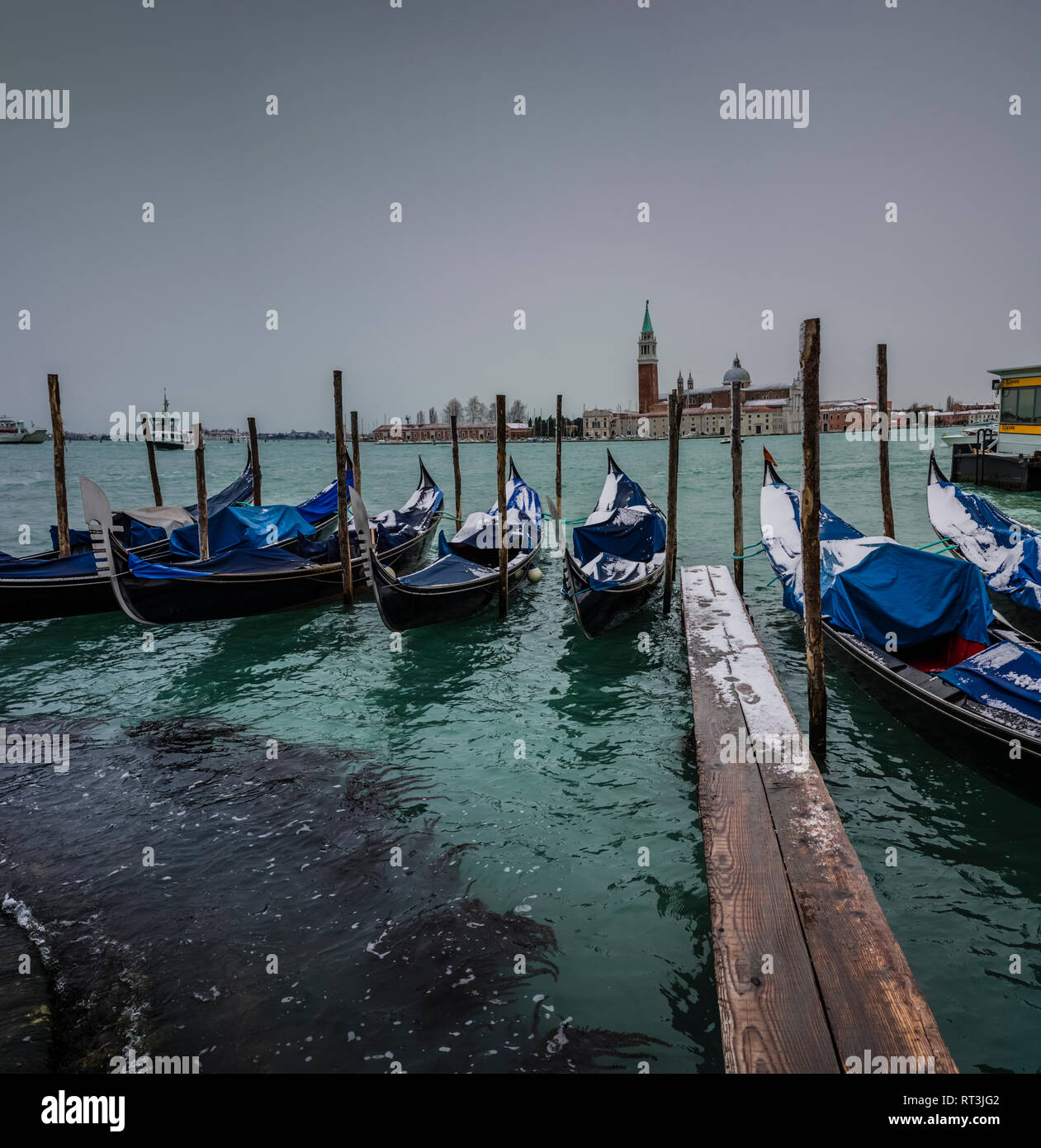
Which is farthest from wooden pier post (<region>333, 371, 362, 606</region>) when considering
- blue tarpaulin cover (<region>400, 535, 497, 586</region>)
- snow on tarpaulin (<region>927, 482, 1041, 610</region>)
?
snow on tarpaulin (<region>927, 482, 1041, 610</region>)

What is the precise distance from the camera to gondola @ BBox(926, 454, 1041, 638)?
711cm

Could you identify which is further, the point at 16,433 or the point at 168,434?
the point at 16,433

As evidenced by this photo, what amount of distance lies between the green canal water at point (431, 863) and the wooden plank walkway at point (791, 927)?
1.53 feet

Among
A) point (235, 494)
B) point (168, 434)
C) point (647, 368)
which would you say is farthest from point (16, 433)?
point (235, 494)

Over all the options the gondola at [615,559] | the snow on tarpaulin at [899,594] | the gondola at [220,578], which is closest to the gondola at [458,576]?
the gondola at [220,578]

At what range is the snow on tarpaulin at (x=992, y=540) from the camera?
7191 millimetres

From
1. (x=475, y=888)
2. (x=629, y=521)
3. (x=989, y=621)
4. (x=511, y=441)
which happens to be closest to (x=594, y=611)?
(x=629, y=521)

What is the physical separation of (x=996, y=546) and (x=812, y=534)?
16.4 ft

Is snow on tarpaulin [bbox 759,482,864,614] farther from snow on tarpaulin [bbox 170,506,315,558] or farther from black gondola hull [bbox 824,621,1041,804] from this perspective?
snow on tarpaulin [bbox 170,506,315,558]

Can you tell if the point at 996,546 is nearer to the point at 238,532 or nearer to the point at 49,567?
the point at 238,532

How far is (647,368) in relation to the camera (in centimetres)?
9344

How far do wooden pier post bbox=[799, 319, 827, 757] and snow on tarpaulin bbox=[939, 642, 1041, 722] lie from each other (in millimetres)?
823
